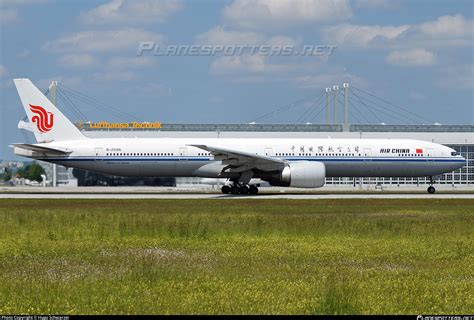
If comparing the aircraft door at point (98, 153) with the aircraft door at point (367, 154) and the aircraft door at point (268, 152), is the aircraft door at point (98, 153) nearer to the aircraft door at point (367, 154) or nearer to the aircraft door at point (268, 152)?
the aircraft door at point (268, 152)

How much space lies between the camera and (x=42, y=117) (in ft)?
163

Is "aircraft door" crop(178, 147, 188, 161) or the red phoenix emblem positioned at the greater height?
the red phoenix emblem

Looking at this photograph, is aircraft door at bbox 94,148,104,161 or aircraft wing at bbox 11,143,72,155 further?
aircraft door at bbox 94,148,104,161

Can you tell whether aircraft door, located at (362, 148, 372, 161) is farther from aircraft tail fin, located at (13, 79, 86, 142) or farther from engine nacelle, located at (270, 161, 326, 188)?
aircraft tail fin, located at (13, 79, 86, 142)

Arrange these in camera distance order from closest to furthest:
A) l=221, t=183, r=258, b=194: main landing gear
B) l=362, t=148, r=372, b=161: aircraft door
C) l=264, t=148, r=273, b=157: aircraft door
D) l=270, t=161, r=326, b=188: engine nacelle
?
l=270, t=161, r=326, b=188: engine nacelle < l=221, t=183, r=258, b=194: main landing gear < l=264, t=148, r=273, b=157: aircraft door < l=362, t=148, r=372, b=161: aircraft door

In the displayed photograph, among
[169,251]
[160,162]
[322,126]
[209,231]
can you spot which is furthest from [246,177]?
[322,126]

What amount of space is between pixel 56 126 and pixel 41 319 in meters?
41.4

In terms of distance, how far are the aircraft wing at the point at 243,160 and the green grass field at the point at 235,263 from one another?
15.0 m

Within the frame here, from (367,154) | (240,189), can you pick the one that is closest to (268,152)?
(240,189)

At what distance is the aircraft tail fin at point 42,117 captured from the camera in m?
49.6

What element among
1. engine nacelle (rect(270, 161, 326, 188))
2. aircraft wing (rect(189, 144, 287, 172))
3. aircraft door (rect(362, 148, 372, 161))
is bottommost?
engine nacelle (rect(270, 161, 326, 188))

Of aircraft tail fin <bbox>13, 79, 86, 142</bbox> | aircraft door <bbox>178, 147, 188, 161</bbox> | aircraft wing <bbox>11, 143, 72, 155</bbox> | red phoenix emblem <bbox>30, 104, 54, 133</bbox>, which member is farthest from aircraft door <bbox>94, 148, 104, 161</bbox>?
aircraft door <bbox>178, 147, 188, 161</bbox>

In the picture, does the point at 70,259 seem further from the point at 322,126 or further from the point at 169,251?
the point at 322,126

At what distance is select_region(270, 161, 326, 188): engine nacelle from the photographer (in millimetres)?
45438
